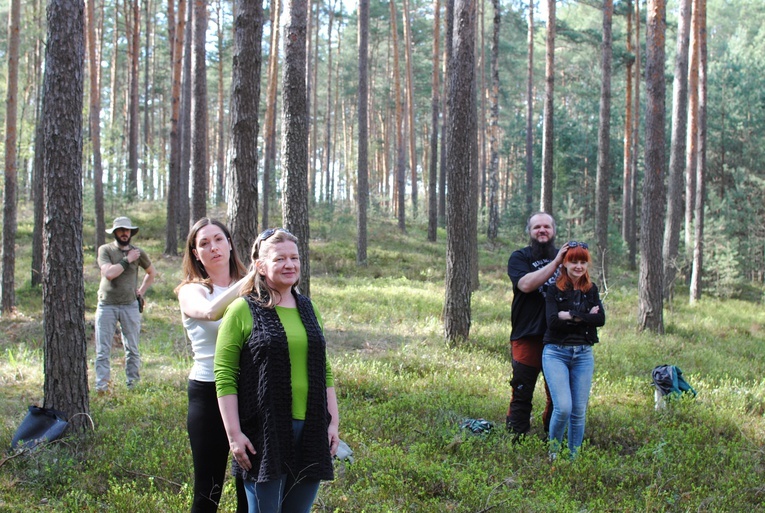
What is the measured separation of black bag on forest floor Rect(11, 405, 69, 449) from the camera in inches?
205

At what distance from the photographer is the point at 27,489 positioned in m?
4.59

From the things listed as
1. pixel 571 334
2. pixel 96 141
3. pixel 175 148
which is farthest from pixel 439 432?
pixel 175 148

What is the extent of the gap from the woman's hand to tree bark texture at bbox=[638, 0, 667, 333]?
34.1ft

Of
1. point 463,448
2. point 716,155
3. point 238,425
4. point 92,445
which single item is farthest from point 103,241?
point 716,155

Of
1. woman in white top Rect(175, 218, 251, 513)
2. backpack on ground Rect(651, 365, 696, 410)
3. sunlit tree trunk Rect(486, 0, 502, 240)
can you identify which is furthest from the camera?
sunlit tree trunk Rect(486, 0, 502, 240)

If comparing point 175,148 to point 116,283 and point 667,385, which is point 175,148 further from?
point 667,385

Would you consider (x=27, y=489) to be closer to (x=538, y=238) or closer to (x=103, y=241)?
(x=538, y=238)

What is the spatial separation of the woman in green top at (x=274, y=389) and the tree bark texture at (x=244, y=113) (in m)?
4.94

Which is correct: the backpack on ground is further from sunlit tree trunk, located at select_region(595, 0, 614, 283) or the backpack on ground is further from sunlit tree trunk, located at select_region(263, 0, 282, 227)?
sunlit tree trunk, located at select_region(263, 0, 282, 227)

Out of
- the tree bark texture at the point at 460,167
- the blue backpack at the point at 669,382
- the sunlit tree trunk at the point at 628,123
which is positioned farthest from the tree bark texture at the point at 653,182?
the sunlit tree trunk at the point at 628,123

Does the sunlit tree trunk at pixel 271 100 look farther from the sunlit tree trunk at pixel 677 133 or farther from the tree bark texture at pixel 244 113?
the tree bark texture at pixel 244 113

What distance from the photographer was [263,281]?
9.98 ft

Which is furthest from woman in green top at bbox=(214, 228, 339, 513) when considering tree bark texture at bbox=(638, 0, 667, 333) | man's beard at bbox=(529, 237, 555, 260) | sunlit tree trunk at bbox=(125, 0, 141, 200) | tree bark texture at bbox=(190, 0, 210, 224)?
sunlit tree trunk at bbox=(125, 0, 141, 200)

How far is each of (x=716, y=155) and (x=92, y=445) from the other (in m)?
31.0
